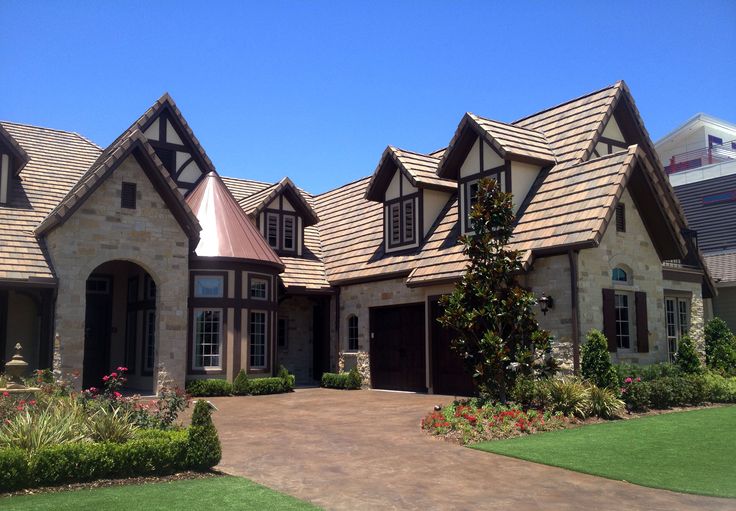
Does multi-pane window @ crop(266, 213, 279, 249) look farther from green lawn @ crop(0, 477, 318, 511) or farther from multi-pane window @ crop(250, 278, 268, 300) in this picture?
green lawn @ crop(0, 477, 318, 511)

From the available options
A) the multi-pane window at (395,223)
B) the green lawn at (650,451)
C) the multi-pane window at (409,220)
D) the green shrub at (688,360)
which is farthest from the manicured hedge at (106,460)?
the multi-pane window at (395,223)

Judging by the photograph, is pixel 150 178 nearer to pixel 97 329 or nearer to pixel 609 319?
pixel 97 329

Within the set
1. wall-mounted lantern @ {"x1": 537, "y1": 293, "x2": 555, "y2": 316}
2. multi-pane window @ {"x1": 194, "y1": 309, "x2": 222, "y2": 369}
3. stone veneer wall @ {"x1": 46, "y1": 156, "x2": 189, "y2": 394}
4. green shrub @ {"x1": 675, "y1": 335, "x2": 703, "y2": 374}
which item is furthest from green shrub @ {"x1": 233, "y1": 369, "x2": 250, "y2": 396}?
green shrub @ {"x1": 675, "y1": 335, "x2": 703, "y2": 374}

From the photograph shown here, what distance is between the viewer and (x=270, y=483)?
30.8ft

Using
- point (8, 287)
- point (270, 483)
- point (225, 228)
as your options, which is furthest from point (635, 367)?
point (8, 287)

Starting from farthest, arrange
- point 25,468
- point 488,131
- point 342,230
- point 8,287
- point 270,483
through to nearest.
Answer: point 342,230 → point 488,131 → point 8,287 → point 270,483 → point 25,468

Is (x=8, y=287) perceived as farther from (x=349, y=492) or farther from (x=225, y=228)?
(x=349, y=492)

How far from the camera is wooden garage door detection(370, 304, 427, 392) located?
2192cm

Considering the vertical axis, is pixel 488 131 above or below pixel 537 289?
above

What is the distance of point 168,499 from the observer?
832cm

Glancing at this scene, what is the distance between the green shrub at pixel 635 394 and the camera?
626 inches

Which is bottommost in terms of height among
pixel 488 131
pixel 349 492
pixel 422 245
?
pixel 349 492

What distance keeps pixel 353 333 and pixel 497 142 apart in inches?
Answer: 364

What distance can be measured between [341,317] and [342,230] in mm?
4657
